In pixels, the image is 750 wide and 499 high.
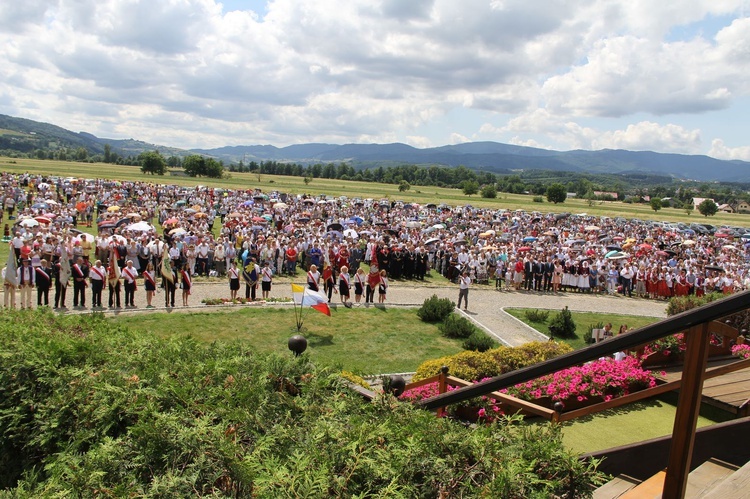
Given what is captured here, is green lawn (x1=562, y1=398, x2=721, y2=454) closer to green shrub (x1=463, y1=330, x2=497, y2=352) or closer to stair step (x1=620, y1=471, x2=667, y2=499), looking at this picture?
stair step (x1=620, y1=471, x2=667, y2=499)

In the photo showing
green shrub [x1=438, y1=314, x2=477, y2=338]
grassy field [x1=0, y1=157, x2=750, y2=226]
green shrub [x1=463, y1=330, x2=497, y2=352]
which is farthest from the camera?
grassy field [x1=0, y1=157, x2=750, y2=226]

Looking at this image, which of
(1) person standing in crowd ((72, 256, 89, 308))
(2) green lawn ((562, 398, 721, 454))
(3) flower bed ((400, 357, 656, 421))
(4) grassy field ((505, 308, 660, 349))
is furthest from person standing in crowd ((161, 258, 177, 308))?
(2) green lawn ((562, 398, 721, 454))

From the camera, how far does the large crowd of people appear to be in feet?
53.5

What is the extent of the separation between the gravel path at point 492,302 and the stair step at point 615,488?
1314 cm

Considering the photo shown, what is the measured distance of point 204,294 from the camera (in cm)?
1866

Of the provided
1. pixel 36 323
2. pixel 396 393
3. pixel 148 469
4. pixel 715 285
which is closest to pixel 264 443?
pixel 148 469

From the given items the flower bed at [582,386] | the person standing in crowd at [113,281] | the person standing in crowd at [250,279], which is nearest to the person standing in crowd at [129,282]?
the person standing in crowd at [113,281]

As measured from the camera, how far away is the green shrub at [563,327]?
56.4 feet

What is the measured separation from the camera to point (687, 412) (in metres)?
2.15

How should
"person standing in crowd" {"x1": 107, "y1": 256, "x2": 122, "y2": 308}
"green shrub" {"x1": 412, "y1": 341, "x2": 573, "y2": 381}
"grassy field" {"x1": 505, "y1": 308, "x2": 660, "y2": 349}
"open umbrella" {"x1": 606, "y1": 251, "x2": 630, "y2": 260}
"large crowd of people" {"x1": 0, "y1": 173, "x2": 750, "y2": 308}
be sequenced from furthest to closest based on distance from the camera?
1. "open umbrella" {"x1": 606, "y1": 251, "x2": 630, "y2": 260}
2. "grassy field" {"x1": 505, "y1": 308, "x2": 660, "y2": 349}
3. "large crowd of people" {"x1": 0, "y1": 173, "x2": 750, "y2": 308}
4. "person standing in crowd" {"x1": 107, "y1": 256, "x2": 122, "y2": 308}
5. "green shrub" {"x1": 412, "y1": 341, "x2": 573, "y2": 381}

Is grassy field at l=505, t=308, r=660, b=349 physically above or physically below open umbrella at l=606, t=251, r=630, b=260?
below

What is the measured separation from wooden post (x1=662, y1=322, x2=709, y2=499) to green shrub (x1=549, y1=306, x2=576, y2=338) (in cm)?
1582

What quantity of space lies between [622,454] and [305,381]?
2.14 meters

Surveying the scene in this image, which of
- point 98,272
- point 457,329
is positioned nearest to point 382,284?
point 457,329
